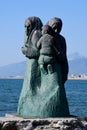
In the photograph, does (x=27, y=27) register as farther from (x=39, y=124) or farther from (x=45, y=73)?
(x=39, y=124)

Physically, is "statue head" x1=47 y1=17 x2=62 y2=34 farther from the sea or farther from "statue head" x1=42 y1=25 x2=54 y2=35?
the sea

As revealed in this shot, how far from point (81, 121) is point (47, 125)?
0.62 m

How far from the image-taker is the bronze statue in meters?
11.1

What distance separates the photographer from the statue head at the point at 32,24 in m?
11.8

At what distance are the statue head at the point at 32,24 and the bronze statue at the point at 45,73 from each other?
0.27 ft

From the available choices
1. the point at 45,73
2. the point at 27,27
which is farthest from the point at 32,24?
the point at 45,73

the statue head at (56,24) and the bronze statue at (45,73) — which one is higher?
the statue head at (56,24)

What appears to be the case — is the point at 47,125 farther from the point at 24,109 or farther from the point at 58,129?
the point at 24,109

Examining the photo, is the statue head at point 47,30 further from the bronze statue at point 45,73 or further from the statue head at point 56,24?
the statue head at point 56,24

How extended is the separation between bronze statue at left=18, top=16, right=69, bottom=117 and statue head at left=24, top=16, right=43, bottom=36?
8 centimetres

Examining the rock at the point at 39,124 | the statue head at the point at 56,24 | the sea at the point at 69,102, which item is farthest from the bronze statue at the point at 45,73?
the sea at the point at 69,102

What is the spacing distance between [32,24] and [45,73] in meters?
0.99

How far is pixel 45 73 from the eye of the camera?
11.4 metres

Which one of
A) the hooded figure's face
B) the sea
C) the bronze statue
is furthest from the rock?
the sea
